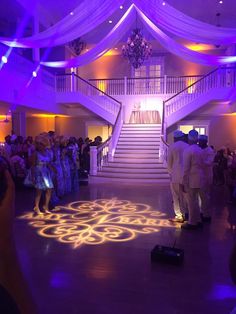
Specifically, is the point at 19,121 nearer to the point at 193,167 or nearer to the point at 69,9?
the point at 69,9

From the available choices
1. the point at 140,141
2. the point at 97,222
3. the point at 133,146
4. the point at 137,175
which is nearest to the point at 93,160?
the point at 137,175

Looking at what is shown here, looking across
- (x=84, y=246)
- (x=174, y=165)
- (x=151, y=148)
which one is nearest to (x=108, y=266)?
(x=84, y=246)

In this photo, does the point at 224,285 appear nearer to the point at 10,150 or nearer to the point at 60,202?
the point at 60,202

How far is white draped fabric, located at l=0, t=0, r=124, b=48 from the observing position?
670 cm

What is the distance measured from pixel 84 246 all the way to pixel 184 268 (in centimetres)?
132

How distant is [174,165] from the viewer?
470 cm

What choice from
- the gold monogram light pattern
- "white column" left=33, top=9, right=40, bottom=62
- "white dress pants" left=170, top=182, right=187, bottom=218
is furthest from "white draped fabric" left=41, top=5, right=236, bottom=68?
"white dress pants" left=170, top=182, right=187, bottom=218

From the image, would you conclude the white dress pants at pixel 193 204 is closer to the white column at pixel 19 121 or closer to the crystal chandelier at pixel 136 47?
the crystal chandelier at pixel 136 47

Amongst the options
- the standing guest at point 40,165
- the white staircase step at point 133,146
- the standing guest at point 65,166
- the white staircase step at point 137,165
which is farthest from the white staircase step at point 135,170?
the standing guest at point 40,165

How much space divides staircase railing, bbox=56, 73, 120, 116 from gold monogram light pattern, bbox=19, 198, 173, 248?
24.0ft

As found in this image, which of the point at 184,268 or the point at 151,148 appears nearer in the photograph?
the point at 184,268

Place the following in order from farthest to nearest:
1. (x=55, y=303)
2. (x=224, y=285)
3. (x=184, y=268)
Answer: (x=184, y=268), (x=224, y=285), (x=55, y=303)

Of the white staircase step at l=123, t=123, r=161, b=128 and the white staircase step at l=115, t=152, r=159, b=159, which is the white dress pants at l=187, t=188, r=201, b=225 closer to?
the white staircase step at l=115, t=152, r=159, b=159

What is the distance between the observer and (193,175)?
4.41 m
